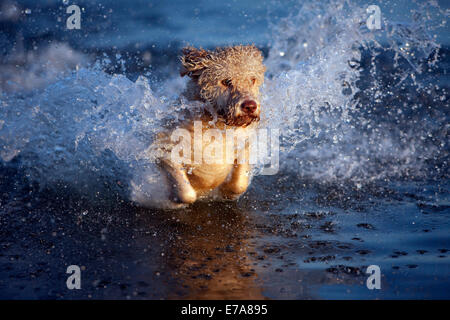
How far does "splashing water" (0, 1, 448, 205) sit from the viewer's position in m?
5.29

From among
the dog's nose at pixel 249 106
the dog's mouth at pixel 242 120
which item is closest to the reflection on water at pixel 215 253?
the dog's mouth at pixel 242 120

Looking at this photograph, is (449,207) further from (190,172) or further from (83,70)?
(83,70)

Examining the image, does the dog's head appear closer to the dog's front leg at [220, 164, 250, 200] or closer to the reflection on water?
the dog's front leg at [220, 164, 250, 200]

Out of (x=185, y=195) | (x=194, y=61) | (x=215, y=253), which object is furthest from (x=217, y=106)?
(x=215, y=253)

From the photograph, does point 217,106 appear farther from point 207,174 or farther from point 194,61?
point 207,174

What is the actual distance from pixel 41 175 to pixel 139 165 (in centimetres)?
145

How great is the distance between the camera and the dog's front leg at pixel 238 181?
5027mm

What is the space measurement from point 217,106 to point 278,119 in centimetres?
140

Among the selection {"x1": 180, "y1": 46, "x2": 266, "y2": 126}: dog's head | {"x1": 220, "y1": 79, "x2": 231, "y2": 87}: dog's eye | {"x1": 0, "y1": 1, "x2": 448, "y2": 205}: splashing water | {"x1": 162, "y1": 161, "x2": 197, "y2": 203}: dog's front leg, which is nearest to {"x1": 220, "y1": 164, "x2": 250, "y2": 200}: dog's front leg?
{"x1": 162, "y1": 161, "x2": 197, "y2": 203}: dog's front leg

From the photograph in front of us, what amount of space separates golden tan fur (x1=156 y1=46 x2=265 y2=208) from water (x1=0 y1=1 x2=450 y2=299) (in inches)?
9.5

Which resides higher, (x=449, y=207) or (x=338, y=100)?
(x=338, y=100)

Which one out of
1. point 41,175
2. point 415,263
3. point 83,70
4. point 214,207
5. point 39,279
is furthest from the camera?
A: point 83,70
